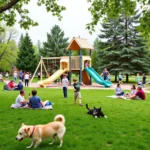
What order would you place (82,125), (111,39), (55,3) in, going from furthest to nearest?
(111,39), (55,3), (82,125)

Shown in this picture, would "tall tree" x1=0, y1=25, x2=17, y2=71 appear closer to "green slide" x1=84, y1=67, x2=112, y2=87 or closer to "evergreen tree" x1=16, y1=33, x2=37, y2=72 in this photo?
"evergreen tree" x1=16, y1=33, x2=37, y2=72

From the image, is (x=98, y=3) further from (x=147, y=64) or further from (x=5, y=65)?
(x=5, y=65)

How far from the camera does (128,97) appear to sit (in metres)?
17.3

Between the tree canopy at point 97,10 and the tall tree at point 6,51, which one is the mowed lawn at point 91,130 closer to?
the tree canopy at point 97,10

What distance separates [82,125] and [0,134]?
2.75 meters

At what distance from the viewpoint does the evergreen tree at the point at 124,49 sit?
126 feet

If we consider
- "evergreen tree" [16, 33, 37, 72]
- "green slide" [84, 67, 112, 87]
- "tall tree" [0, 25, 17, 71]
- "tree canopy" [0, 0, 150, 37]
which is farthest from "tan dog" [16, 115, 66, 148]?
"tall tree" [0, 25, 17, 71]

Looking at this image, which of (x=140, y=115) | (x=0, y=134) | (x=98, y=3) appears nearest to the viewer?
(x=0, y=134)

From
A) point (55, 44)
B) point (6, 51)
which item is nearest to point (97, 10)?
point (55, 44)

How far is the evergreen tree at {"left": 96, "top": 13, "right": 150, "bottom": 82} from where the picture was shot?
1517 inches

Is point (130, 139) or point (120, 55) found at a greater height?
point (120, 55)

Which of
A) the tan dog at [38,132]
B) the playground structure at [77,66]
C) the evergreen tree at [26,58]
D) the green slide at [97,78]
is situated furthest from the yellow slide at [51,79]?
the tan dog at [38,132]

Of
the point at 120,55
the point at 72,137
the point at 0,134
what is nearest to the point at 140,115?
the point at 72,137

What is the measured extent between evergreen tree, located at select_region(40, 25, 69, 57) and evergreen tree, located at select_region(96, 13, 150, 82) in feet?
45.7
